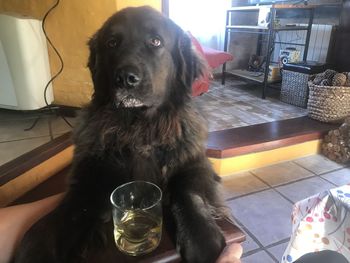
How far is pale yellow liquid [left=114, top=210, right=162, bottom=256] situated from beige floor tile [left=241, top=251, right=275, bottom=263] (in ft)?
2.40

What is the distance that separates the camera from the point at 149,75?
0.88 metres

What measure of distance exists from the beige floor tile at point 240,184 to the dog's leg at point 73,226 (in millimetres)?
1003

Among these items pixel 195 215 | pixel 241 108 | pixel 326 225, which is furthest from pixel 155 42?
pixel 241 108

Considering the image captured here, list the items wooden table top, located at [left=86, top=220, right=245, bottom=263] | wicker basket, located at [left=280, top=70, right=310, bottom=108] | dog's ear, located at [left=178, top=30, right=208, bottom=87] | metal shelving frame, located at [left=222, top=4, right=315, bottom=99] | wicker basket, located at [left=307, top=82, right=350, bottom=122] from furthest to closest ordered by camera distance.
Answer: metal shelving frame, located at [left=222, top=4, right=315, bottom=99] < wicker basket, located at [left=280, top=70, right=310, bottom=108] < wicker basket, located at [left=307, top=82, right=350, bottom=122] < dog's ear, located at [left=178, top=30, right=208, bottom=87] < wooden table top, located at [left=86, top=220, right=245, bottom=263]

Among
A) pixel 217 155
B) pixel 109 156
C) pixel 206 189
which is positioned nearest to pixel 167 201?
pixel 206 189

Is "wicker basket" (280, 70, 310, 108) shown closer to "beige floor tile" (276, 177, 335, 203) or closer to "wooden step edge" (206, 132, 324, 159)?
"wooden step edge" (206, 132, 324, 159)

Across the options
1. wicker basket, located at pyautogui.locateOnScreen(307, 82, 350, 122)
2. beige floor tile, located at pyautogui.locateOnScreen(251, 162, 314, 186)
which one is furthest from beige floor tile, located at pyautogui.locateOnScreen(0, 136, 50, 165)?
wicker basket, located at pyautogui.locateOnScreen(307, 82, 350, 122)

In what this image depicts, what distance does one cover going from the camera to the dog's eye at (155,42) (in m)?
0.94

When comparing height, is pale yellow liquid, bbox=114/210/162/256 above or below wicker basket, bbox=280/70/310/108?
above

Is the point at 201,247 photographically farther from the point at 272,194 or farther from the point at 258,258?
the point at 272,194

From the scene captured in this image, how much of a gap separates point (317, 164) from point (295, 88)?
4.12ft

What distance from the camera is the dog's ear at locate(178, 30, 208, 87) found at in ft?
3.46

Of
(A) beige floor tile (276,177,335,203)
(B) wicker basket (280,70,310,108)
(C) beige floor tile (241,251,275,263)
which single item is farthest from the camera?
(B) wicker basket (280,70,310,108)

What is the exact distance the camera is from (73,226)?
68 cm
